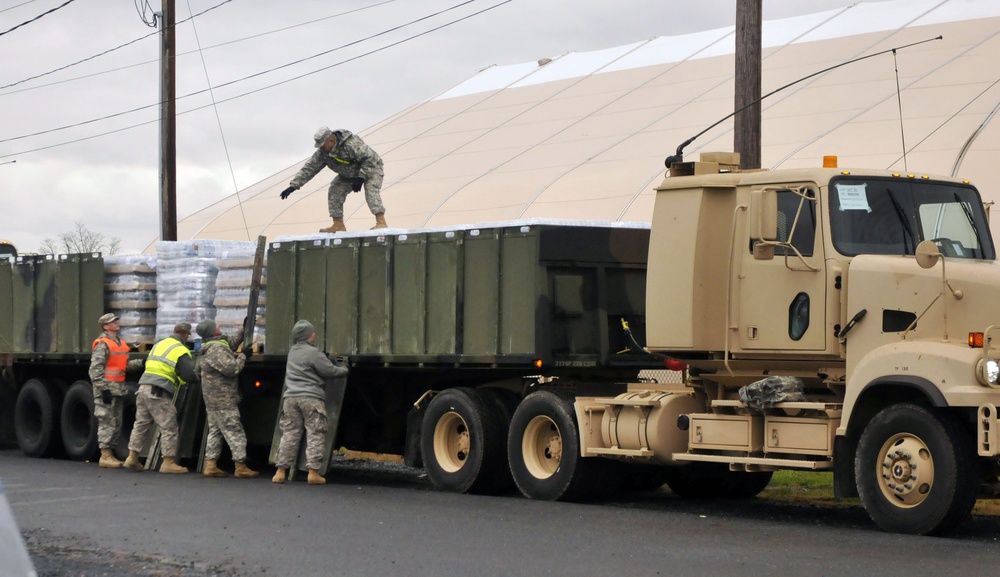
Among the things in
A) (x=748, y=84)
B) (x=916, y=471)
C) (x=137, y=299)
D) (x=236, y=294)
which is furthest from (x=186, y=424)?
(x=916, y=471)

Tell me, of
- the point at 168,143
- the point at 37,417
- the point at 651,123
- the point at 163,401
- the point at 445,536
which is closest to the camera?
the point at 445,536

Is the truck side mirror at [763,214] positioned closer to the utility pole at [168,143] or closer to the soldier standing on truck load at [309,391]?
the soldier standing on truck load at [309,391]

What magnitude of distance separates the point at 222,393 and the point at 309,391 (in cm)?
159

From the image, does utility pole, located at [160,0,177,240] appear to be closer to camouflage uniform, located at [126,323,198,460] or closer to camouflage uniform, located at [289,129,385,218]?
camouflage uniform, located at [126,323,198,460]

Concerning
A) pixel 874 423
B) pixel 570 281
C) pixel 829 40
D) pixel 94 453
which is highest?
pixel 829 40

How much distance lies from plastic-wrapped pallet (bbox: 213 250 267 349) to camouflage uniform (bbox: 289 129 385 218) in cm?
111

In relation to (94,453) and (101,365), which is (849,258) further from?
(94,453)

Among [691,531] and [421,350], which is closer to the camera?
[691,531]

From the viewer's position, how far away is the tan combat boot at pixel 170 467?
16.3 meters

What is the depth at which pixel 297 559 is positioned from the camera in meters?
8.87

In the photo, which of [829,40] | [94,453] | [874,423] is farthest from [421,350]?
[829,40]

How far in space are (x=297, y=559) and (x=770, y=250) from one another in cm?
452

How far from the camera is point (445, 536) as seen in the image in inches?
392

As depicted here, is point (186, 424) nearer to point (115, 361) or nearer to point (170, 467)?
point (170, 467)
